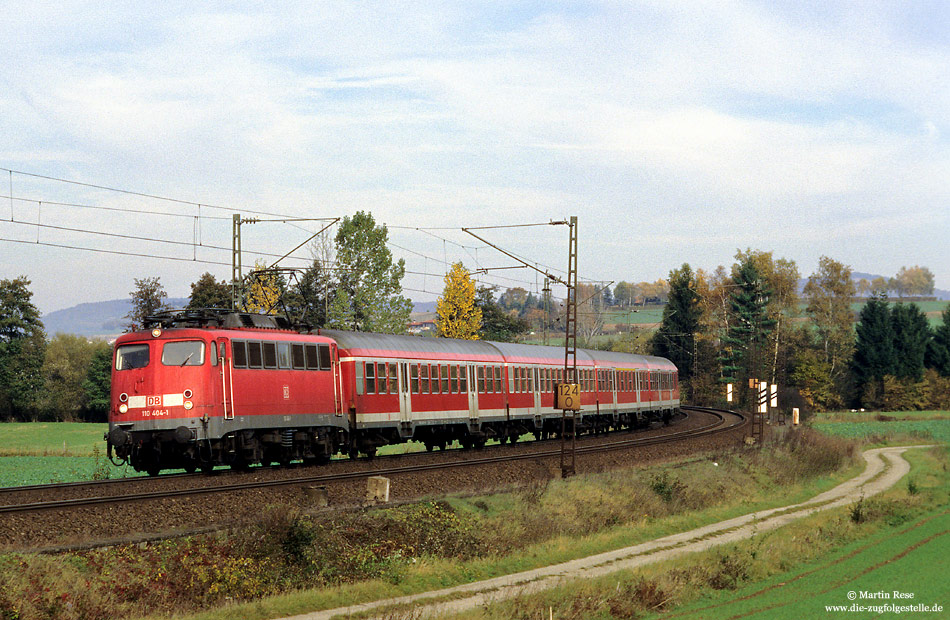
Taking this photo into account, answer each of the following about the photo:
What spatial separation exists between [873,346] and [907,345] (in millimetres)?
4755

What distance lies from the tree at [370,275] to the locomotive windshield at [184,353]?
46097mm

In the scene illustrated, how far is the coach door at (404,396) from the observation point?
115 ft

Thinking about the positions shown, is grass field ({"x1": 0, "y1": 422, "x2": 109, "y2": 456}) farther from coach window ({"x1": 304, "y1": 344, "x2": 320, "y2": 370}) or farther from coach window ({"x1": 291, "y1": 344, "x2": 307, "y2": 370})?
coach window ({"x1": 291, "y1": 344, "x2": 307, "y2": 370})

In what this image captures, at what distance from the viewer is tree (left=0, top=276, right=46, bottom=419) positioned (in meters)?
104

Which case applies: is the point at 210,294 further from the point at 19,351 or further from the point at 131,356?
the point at 131,356

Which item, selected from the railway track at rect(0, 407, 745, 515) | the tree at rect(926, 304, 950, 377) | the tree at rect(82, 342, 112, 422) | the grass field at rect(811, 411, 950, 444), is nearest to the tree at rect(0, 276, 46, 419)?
the tree at rect(82, 342, 112, 422)

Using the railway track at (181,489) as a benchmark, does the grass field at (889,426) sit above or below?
below

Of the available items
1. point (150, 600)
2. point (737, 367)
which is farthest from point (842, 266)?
point (150, 600)

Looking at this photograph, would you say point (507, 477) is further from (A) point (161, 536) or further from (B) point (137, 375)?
(A) point (161, 536)

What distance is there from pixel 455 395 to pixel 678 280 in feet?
296

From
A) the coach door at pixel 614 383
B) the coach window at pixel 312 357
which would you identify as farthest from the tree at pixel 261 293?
the coach window at pixel 312 357

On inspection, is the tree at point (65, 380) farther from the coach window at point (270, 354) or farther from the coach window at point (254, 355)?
the coach window at point (254, 355)

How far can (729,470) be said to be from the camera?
132ft

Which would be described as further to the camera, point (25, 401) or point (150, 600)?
point (25, 401)
